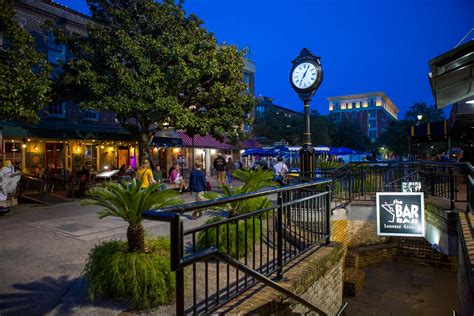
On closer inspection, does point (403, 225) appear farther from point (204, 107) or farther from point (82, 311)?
point (204, 107)

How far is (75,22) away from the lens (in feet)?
67.2

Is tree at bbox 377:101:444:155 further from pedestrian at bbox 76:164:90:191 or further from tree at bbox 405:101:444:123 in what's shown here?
pedestrian at bbox 76:164:90:191

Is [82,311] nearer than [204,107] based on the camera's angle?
Yes

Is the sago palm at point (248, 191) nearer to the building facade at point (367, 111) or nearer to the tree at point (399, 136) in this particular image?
the tree at point (399, 136)

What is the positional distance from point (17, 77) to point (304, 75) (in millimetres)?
9070

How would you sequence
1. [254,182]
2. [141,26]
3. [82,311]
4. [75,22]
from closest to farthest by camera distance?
[82,311] < [254,182] < [141,26] < [75,22]

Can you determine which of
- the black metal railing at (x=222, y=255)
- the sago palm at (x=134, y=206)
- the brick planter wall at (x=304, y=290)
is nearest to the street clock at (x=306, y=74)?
the black metal railing at (x=222, y=255)

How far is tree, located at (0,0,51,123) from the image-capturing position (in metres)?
10.6

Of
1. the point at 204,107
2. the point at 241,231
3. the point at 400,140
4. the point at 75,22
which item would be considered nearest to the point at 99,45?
the point at 204,107

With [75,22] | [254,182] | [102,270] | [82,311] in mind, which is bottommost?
[82,311]

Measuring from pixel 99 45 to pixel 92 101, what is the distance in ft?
9.31

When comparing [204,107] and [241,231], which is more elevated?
[204,107]

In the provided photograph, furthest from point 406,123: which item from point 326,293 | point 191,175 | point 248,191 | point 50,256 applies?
point 50,256

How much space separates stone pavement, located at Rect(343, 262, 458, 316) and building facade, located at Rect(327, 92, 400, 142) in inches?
4741
